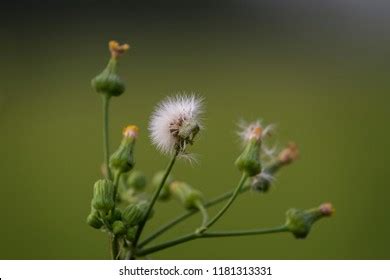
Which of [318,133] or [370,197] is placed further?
[318,133]

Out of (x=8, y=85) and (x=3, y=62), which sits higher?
(x=3, y=62)

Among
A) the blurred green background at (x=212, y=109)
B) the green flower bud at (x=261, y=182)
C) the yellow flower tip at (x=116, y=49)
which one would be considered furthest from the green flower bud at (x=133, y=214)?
the blurred green background at (x=212, y=109)

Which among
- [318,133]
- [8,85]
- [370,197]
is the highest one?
[8,85]

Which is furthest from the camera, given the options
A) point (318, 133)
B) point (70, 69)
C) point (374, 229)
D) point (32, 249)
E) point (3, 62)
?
point (70, 69)

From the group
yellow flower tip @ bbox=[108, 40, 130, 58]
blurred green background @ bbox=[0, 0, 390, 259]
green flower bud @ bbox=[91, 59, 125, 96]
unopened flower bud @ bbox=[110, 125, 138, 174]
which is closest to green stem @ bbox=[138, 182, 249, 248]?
unopened flower bud @ bbox=[110, 125, 138, 174]

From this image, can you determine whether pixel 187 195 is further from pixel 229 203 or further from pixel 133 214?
pixel 133 214
